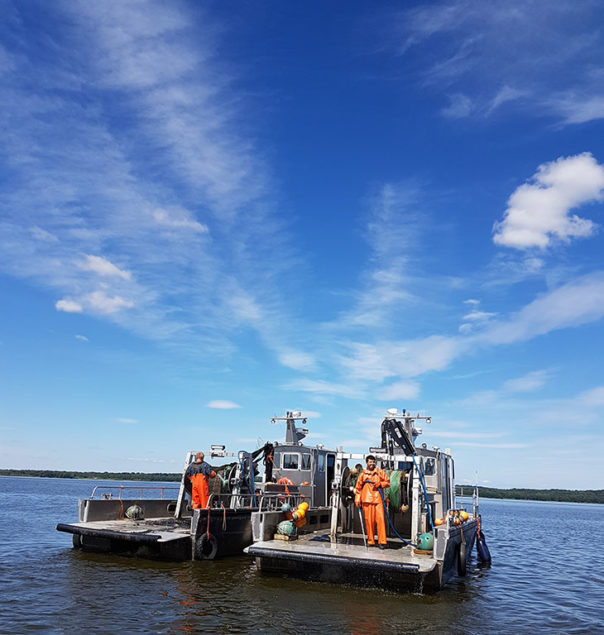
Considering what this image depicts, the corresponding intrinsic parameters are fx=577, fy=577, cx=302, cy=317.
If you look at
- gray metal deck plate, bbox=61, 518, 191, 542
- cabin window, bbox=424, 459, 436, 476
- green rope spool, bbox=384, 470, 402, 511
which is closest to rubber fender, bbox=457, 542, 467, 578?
green rope spool, bbox=384, 470, 402, 511

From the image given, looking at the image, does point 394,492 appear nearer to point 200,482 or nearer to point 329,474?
point 200,482

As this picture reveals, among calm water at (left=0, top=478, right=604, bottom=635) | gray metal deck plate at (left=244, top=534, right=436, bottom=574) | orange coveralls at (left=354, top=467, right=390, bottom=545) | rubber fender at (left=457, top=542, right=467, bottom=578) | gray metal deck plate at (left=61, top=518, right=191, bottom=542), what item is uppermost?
orange coveralls at (left=354, top=467, right=390, bottom=545)

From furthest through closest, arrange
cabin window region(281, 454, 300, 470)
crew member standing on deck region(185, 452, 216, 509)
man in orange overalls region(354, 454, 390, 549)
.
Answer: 1. cabin window region(281, 454, 300, 470)
2. crew member standing on deck region(185, 452, 216, 509)
3. man in orange overalls region(354, 454, 390, 549)

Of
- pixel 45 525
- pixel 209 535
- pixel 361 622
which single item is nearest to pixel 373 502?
pixel 361 622

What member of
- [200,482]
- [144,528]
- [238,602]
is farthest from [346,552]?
[144,528]

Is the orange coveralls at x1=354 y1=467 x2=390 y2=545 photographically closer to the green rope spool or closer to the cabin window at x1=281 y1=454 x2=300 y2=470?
the green rope spool

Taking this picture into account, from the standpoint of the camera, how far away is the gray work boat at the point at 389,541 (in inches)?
459

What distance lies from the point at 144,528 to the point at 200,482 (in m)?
1.95

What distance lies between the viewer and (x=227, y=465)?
18750 mm

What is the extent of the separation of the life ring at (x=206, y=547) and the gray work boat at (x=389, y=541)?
2105 mm

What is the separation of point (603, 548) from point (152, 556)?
84.1ft

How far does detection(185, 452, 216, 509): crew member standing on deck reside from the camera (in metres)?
15.8

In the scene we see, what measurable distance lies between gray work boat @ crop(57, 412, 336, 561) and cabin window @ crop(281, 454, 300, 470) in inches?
1.4

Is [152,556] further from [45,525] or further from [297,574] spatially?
[45,525]
